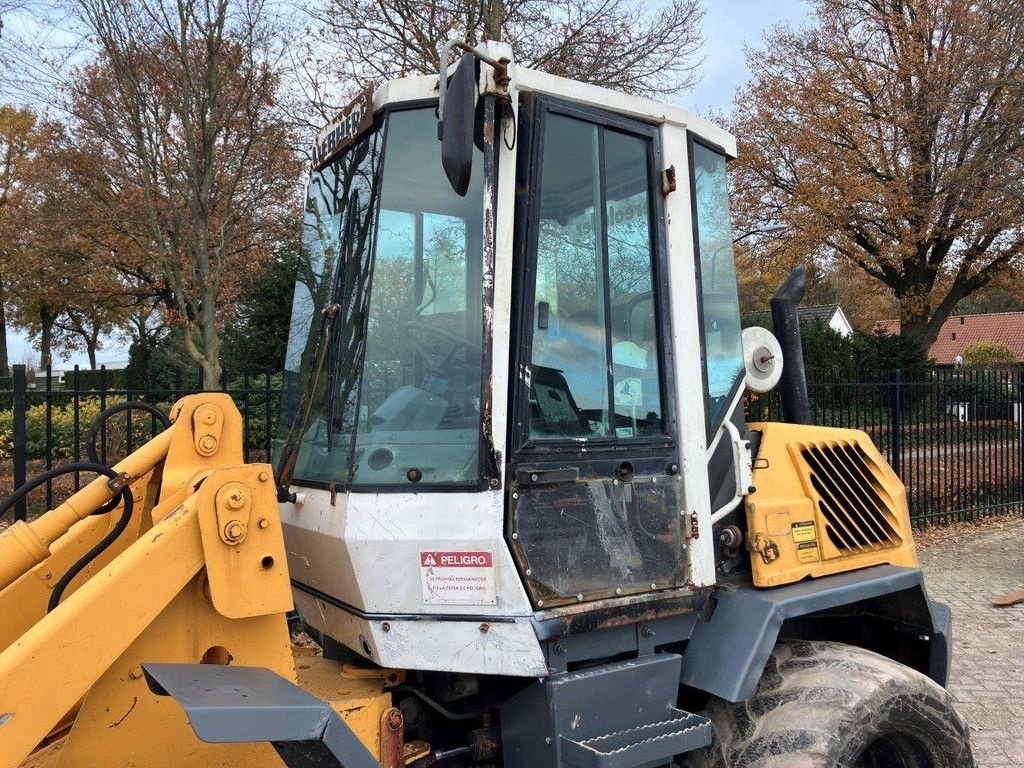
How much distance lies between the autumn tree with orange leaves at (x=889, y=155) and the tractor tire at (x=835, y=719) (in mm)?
15890

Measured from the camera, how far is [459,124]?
218 cm

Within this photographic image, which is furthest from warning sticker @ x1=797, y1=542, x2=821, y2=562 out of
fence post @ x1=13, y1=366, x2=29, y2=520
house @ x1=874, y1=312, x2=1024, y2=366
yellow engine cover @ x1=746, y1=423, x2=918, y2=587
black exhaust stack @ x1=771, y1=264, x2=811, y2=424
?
house @ x1=874, y1=312, x2=1024, y2=366

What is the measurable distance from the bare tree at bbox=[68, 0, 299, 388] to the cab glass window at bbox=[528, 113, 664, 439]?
8.04m

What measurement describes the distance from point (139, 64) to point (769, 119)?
14946mm

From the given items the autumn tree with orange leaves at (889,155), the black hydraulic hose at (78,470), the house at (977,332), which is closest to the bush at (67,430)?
Answer: the black hydraulic hose at (78,470)

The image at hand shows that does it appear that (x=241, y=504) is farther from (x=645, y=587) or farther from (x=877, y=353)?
(x=877, y=353)

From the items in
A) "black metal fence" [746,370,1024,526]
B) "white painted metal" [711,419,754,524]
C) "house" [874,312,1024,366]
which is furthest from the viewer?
"house" [874,312,1024,366]

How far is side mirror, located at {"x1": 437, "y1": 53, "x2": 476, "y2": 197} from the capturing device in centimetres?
214

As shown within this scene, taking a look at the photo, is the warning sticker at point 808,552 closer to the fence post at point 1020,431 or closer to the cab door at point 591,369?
the cab door at point 591,369

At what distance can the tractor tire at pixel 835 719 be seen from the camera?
2707 millimetres

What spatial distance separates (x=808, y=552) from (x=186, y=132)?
10.1m

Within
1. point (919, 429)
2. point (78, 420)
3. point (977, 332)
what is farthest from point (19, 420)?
point (977, 332)

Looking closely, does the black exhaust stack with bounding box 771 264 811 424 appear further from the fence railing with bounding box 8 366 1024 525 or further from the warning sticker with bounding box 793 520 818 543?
the fence railing with bounding box 8 366 1024 525

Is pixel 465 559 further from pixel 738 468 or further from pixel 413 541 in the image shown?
pixel 738 468
